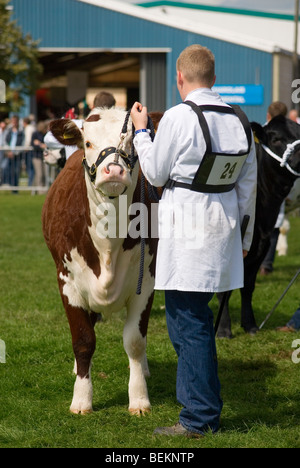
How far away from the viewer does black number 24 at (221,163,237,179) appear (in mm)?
4184

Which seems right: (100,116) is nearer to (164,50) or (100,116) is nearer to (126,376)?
(126,376)

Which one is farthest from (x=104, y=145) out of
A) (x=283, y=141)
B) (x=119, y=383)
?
(x=283, y=141)

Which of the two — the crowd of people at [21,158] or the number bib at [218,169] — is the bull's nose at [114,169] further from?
the crowd of people at [21,158]

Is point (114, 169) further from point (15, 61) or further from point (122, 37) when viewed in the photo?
point (122, 37)

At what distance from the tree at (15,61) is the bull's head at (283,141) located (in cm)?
2152

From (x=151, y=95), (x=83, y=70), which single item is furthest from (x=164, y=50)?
(x=83, y=70)

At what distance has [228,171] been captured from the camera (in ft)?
13.8

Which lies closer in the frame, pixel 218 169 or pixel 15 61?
pixel 218 169

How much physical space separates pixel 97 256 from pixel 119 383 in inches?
46.3

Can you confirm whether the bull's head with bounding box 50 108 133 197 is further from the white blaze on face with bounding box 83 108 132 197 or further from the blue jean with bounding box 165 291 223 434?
the blue jean with bounding box 165 291 223 434

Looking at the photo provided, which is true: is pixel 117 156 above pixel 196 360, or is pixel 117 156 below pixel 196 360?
above

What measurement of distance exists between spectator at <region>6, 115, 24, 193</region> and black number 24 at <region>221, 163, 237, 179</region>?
62.0 feet

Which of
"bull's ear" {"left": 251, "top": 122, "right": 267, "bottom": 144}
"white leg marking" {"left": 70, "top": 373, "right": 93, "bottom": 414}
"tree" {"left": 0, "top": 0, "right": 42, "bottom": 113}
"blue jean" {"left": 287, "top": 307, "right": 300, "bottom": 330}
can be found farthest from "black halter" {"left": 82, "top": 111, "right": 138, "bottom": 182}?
"tree" {"left": 0, "top": 0, "right": 42, "bottom": 113}

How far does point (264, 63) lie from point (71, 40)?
815 cm
